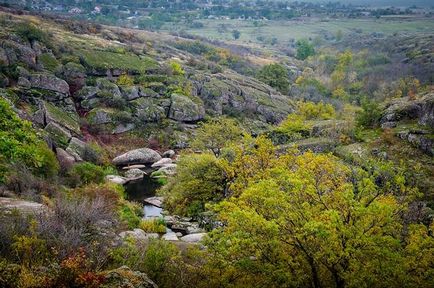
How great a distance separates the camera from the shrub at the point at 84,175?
4653cm

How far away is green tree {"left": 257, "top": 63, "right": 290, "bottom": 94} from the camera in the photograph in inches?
4513

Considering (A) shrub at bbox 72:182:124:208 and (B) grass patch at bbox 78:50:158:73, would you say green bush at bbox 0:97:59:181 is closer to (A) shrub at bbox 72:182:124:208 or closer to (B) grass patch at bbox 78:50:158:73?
(A) shrub at bbox 72:182:124:208

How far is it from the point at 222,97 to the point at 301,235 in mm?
76175

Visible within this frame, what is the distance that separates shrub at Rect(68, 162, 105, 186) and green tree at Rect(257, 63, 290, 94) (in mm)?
A: 71776

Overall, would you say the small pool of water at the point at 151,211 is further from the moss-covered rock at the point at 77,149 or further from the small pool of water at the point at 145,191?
the moss-covered rock at the point at 77,149

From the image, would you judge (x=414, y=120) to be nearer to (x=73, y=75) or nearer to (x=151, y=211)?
(x=151, y=211)

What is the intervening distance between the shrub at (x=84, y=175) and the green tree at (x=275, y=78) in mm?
71776

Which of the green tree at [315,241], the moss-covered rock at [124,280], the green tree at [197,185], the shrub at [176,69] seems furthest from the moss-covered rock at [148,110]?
the moss-covered rock at [124,280]

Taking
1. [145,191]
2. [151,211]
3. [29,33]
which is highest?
[29,33]

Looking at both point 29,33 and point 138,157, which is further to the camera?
point 29,33

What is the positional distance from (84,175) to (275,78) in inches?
3012

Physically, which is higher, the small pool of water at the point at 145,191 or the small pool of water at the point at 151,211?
the small pool of water at the point at 151,211

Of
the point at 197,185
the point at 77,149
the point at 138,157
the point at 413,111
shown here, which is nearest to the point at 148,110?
the point at 138,157

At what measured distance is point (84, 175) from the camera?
49.0m
